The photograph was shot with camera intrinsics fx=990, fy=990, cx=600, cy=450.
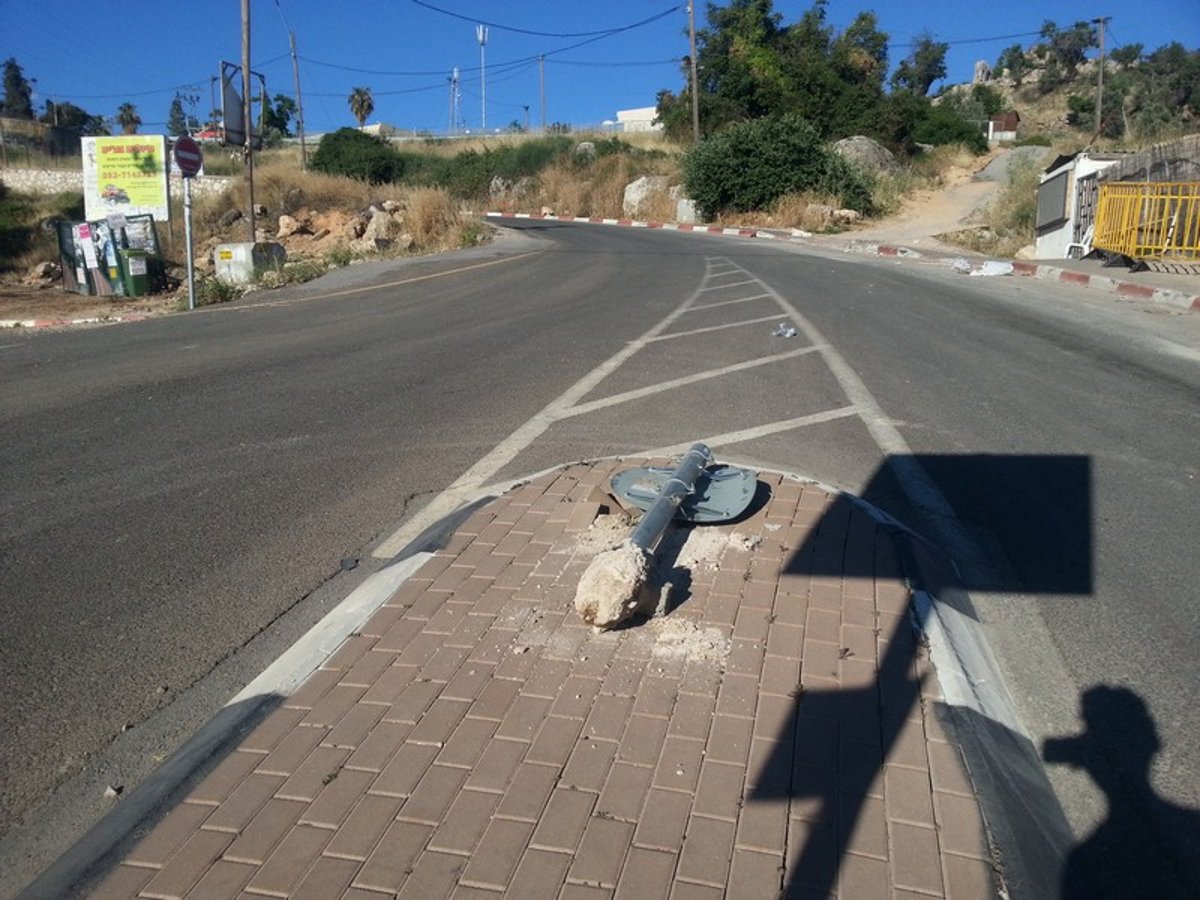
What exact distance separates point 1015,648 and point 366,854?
8.55 ft

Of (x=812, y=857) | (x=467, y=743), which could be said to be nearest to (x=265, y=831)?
(x=467, y=743)

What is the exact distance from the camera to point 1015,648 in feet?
12.8

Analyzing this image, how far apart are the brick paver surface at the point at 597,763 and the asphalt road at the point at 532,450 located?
1.85 feet

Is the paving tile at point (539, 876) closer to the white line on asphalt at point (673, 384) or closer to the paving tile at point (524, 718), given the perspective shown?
the paving tile at point (524, 718)

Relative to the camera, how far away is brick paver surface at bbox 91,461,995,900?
2.59 meters

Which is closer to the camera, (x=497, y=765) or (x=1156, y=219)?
(x=497, y=765)

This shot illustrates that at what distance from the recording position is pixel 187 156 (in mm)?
16109

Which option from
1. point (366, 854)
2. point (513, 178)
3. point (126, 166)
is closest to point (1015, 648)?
point (366, 854)

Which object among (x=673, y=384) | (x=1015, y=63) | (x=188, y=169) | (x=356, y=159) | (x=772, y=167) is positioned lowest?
(x=673, y=384)

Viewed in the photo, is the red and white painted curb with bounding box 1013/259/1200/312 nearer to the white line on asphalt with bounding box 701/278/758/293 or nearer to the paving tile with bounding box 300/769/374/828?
the white line on asphalt with bounding box 701/278/758/293

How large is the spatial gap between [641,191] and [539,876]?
42.7m

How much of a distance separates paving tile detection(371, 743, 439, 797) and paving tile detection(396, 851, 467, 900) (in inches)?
11.9

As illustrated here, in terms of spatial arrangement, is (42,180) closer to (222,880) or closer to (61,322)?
(61,322)

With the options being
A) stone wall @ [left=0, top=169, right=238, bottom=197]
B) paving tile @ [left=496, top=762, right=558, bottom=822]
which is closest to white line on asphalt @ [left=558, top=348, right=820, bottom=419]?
paving tile @ [left=496, top=762, right=558, bottom=822]
